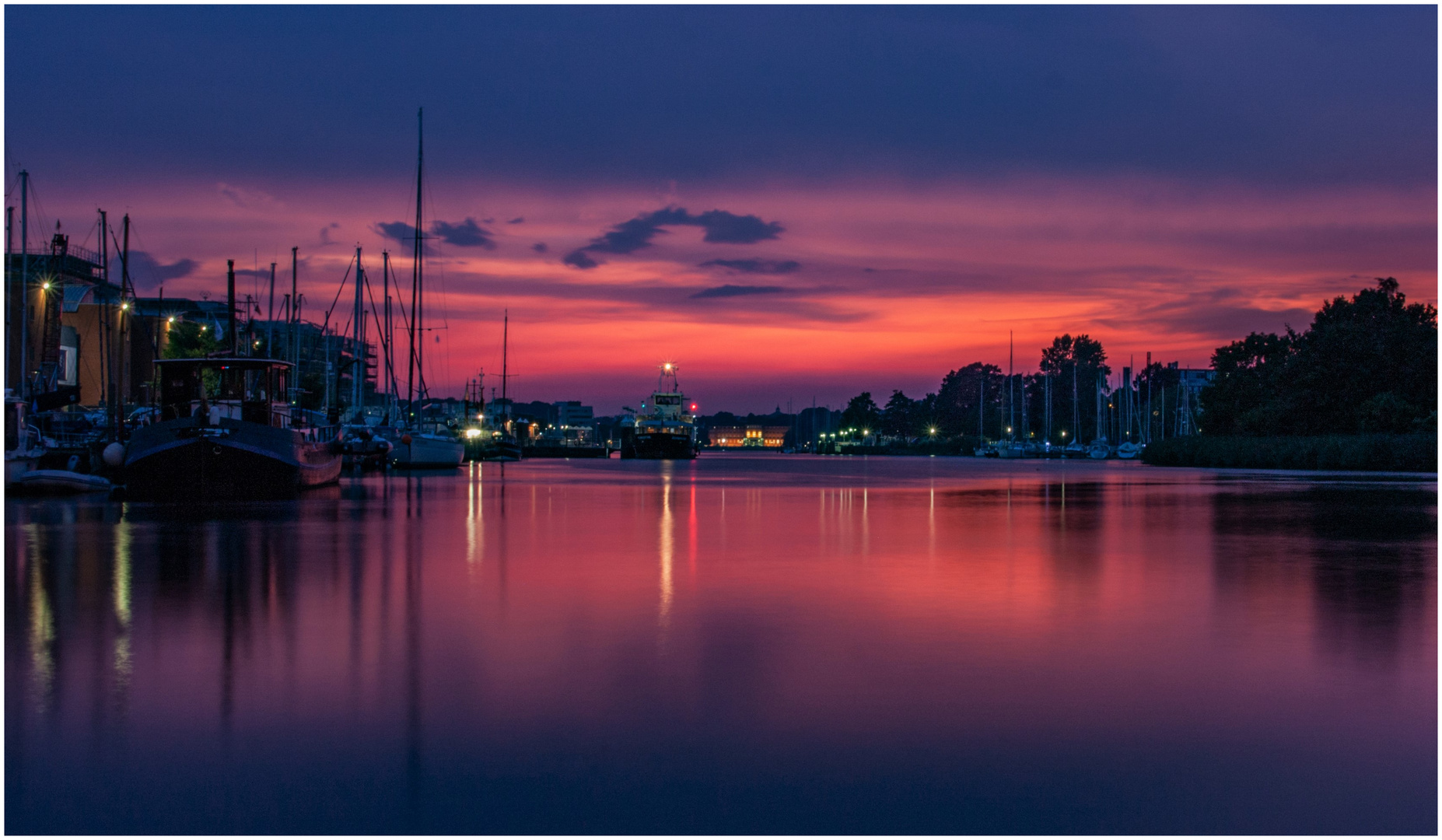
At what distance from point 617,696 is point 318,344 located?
150m

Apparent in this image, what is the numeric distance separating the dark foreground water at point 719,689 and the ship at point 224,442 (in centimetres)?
1652

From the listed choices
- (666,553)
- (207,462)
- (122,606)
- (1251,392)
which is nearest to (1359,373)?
(1251,392)

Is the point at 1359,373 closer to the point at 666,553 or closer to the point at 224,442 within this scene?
the point at 224,442

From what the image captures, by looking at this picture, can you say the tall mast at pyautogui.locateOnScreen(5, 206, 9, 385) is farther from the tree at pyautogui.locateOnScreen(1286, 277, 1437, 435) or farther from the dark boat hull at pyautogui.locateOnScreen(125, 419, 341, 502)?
the tree at pyautogui.locateOnScreen(1286, 277, 1437, 435)

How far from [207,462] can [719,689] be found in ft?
98.7

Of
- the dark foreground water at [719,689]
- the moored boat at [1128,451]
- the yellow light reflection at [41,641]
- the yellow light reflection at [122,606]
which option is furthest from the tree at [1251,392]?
the yellow light reflection at [41,641]

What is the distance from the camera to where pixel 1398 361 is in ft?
240

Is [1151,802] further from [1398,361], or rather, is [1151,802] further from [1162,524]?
[1398,361]

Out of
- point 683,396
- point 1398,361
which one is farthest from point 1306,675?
point 683,396

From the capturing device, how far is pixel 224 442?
3497cm

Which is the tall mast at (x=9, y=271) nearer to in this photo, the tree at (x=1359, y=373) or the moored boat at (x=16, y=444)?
the moored boat at (x=16, y=444)

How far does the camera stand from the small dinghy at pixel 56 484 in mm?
35062

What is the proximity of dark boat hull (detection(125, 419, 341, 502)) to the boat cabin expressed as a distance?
179cm

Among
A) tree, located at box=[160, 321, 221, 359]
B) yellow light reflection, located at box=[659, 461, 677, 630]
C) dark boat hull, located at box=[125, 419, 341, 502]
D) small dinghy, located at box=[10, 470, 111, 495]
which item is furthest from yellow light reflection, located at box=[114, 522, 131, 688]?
tree, located at box=[160, 321, 221, 359]
